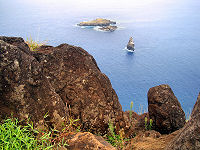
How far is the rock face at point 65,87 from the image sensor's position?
452cm

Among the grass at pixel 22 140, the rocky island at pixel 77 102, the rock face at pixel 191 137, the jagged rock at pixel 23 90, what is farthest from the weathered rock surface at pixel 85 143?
the rock face at pixel 191 137

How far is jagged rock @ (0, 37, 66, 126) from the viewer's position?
4.29m

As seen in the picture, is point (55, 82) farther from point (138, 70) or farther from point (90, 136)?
point (138, 70)

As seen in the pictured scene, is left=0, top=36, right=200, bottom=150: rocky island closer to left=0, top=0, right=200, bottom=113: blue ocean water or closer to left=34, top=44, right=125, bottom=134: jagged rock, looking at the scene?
left=34, top=44, right=125, bottom=134: jagged rock

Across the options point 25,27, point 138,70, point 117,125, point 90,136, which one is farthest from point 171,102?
point 25,27

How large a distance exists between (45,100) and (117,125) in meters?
3.02

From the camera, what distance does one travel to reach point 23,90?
4398 mm

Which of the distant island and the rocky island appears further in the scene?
the distant island

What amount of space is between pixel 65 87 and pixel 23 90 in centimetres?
211

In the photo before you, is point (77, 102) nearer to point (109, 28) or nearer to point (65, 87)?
point (65, 87)

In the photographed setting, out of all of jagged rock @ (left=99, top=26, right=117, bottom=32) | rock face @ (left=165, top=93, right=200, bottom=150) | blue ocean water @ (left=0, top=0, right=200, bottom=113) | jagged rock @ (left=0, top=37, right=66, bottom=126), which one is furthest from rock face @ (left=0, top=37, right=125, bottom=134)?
jagged rock @ (left=99, top=26, right=117, bottom=32)

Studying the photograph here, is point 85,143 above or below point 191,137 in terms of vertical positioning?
below

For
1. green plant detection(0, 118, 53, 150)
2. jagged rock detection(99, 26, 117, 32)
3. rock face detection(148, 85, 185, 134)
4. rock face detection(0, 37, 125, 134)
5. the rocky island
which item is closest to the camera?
green plant detection(0, 118, 53, 150)

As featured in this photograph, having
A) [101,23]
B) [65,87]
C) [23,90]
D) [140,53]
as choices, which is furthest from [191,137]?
[101,23]
